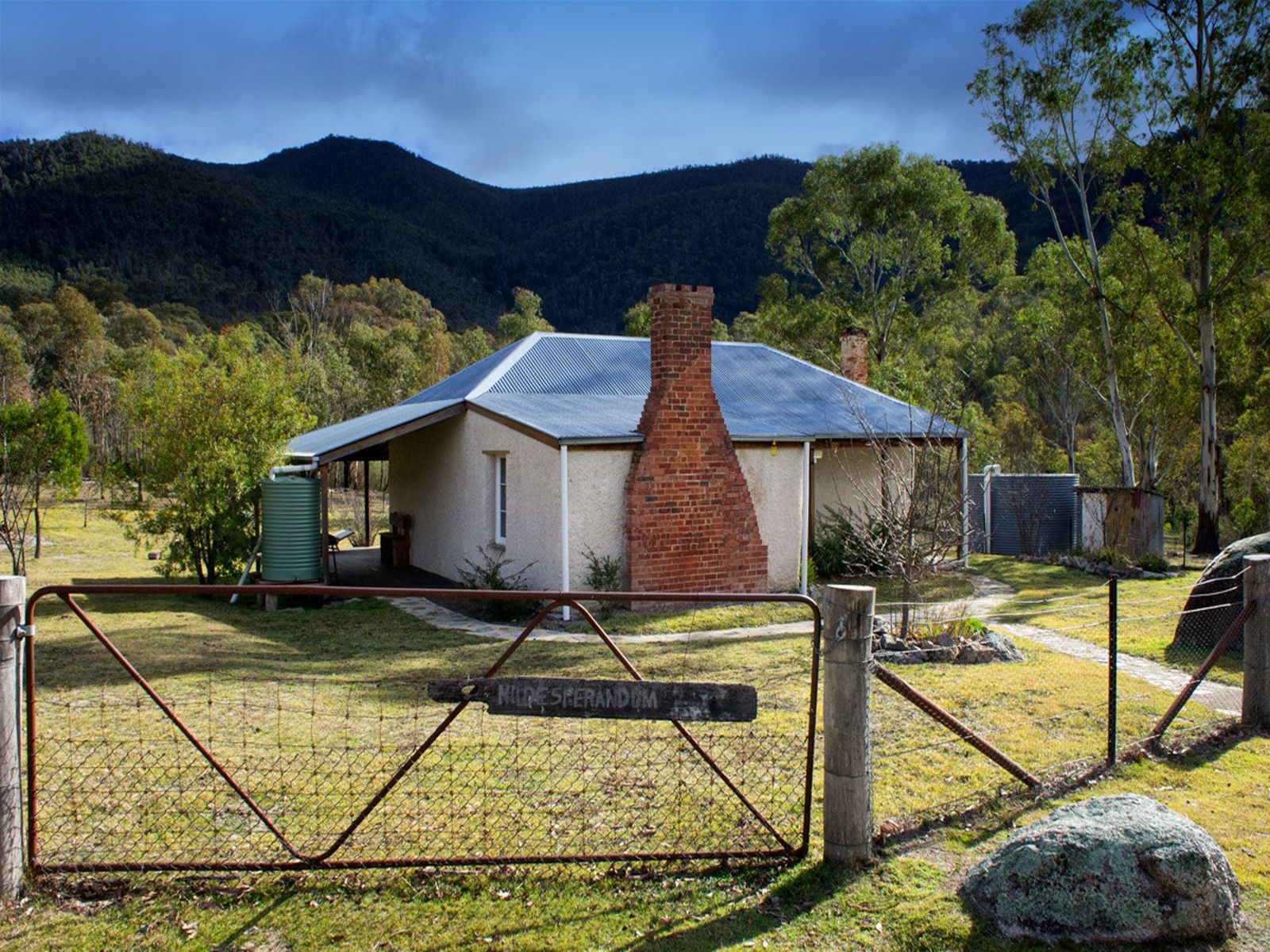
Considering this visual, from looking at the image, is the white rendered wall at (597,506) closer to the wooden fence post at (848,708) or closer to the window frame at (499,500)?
the window frame at (499,500)

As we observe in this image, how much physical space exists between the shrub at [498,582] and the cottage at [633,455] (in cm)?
19

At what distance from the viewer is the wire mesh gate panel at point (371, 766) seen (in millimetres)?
4391

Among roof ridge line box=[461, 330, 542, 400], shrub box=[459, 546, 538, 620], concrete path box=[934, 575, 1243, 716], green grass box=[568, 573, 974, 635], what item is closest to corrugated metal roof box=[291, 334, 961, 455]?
roof ridge line box=[461, 330, 542, 400]

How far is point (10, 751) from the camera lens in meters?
3.97

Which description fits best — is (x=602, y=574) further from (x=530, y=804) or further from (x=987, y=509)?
(x=987, y=509)

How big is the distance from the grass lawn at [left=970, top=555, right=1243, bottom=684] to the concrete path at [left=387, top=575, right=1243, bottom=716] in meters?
0.20

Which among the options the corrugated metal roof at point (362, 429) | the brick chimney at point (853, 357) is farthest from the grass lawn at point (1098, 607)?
the corrugated metal roof at point (362, 429)

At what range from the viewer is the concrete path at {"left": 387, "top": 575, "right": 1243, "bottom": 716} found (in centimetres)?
795

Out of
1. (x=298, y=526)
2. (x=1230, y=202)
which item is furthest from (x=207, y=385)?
(x=1230, y=202)

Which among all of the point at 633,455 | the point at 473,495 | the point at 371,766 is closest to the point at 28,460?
the point at 473,495

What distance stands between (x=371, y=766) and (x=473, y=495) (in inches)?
342

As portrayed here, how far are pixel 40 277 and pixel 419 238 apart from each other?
1107 inches

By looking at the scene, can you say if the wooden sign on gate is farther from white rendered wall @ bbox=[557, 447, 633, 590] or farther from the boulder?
white rendered wall @ bbox=[557, 447, 633, 590]

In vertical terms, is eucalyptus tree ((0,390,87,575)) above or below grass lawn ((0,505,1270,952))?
above
